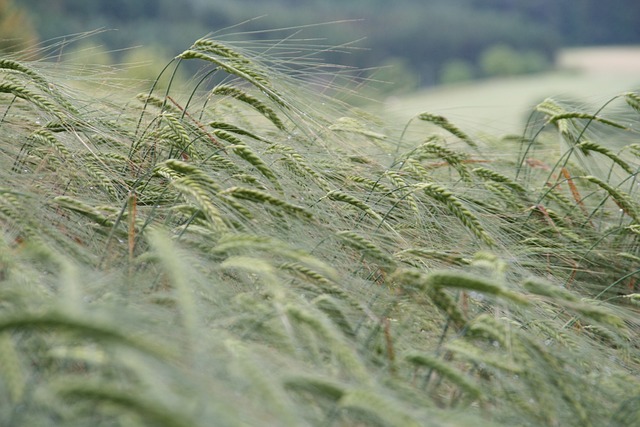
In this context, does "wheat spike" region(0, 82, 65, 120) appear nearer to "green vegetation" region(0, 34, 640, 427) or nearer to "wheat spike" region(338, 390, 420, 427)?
"green vegetation" region(0, 34, 640, 427)

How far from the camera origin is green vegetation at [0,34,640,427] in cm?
106

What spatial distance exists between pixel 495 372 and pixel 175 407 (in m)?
0.66

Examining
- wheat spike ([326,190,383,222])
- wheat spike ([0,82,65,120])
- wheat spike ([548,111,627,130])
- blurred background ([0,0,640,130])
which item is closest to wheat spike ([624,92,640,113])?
wheat spike ([548,111,627,130])

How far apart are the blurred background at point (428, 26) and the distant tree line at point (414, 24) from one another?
0.29 ft

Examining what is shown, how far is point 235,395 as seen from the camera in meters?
1.09

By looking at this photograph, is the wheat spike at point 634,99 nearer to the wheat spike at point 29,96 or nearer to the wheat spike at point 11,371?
the wheat spike at point 29,96

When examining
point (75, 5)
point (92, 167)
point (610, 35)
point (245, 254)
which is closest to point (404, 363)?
point (245, 254)

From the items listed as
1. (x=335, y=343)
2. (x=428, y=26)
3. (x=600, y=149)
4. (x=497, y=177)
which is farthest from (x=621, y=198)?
(x=428, y=26)

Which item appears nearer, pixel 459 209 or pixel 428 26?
pixel 459 209

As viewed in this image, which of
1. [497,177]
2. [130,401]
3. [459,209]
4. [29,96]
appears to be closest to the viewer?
[130,401]

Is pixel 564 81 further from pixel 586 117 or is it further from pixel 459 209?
pixel 459 209

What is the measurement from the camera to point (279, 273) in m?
1.57

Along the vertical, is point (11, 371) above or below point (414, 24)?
above

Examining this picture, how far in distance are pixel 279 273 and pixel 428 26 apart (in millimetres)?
72271
